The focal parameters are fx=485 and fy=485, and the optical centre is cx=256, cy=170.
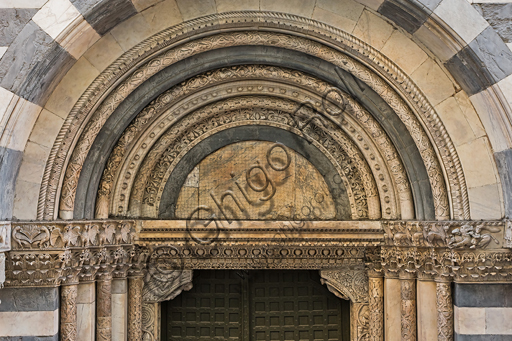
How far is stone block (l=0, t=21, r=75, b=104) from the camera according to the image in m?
4.05

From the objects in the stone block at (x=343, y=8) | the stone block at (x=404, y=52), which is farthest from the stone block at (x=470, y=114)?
the stone block at (x=343, y=8)

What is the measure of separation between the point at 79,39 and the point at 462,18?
Answer: 10.8 feet

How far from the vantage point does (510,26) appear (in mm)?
4176

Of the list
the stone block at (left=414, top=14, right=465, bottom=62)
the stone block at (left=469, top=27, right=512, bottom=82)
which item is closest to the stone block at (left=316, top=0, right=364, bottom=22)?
the stone block at (left=414, top=14, right=465, bottom=62)

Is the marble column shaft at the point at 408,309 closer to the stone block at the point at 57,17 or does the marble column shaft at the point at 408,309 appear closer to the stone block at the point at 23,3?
the stone block at the point at 57,17

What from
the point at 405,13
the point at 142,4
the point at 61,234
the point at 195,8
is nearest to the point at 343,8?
the point at 405,13

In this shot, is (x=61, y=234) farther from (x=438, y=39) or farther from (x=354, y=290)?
(x=438, y=39)

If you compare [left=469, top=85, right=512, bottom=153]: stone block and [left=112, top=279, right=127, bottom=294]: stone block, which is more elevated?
[left=469, top=85, right=512, bottom=153]: stone block

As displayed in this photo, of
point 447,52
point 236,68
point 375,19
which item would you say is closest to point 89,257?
point 236,68

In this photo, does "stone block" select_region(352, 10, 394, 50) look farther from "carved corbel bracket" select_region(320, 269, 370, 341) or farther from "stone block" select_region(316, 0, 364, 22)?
"carved corbel bracket" select_region(320, 269, 370, 341)

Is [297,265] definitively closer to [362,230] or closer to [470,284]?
[362,230]

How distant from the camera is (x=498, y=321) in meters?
4.39

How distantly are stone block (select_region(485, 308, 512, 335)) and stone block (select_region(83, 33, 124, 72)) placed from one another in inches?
164

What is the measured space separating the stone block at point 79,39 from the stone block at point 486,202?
3682mm
